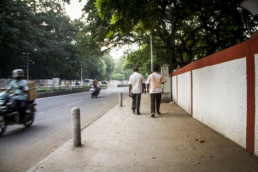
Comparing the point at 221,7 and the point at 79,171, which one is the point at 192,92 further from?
the point at 79,171

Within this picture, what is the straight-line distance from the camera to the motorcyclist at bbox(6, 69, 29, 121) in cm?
554

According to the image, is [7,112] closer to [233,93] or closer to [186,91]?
[233,93]

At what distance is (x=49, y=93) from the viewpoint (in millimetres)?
20156

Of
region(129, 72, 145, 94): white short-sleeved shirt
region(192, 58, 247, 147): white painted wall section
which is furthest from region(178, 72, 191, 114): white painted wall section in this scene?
region(129, 72, 145, 94): white short-sleeved shirt

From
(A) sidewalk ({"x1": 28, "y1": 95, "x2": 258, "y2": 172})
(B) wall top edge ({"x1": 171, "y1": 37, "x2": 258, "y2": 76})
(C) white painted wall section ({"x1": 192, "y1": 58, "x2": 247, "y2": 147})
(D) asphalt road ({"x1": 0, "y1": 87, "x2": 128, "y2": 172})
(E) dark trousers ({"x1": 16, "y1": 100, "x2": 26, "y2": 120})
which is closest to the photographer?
(A) sidewalk ({"x1": 28, "y1": 95, "x2": 258, "y2": 172})

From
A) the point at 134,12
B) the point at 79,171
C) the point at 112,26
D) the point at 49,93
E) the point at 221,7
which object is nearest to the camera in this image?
the point at 79,171

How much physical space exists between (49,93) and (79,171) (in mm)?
18980

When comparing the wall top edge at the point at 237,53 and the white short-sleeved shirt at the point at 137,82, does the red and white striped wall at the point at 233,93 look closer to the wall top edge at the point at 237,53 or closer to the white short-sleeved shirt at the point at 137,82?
the wall top edge at the point at 237,53

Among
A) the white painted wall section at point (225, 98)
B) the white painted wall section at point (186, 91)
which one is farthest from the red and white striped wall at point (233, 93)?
the white painted wall section at point (186, 91)

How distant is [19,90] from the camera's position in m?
5.60

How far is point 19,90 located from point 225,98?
18.5 ft

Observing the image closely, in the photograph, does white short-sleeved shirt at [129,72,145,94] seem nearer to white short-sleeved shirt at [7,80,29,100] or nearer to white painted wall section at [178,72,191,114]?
white painted wall section at [178,72,191,114]

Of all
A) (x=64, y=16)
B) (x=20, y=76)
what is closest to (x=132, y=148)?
(x=20, y=76)

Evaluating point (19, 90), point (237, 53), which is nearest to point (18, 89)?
point (19, 90)
